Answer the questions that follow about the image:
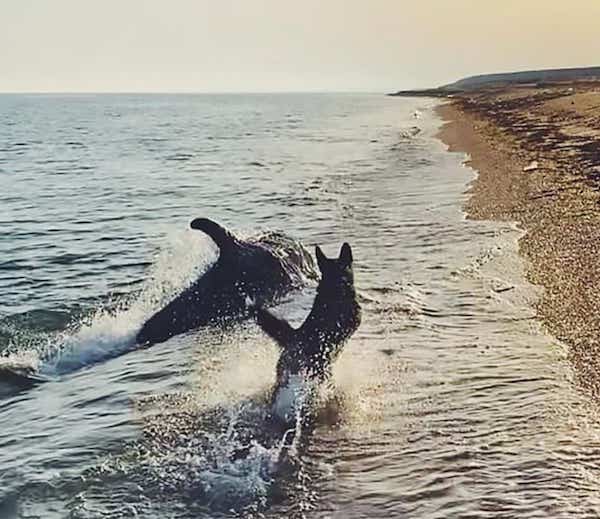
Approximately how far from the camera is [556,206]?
19406 mm

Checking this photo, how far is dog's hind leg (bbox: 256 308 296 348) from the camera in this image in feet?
29.8

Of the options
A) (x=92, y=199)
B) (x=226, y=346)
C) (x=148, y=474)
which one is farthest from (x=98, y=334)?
(x=92, y=199)

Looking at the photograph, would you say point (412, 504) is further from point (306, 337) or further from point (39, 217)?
point (39, 217)

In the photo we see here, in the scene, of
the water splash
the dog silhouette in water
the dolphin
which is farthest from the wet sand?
the water splash

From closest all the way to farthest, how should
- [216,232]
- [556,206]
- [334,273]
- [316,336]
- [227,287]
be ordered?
[316,336] → [334,273] → [216,232] → [227,287] → [556,206]

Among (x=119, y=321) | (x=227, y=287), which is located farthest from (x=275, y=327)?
(x=119, y=321)

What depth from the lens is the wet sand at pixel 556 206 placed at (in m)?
11.0

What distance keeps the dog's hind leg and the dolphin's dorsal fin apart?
119 inches

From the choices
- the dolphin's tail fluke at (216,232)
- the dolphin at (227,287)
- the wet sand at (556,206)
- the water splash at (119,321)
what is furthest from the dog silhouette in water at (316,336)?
the water splash at (119,321)

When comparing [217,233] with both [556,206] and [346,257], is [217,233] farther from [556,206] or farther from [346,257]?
[556,206]

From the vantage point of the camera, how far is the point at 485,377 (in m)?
9.62

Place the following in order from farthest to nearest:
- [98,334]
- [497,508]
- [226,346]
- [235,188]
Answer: [235,188] → [98,334] → [226,346] → [497,508]

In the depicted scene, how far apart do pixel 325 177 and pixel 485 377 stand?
26131 millimetres

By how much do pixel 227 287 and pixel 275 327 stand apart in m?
4.48
